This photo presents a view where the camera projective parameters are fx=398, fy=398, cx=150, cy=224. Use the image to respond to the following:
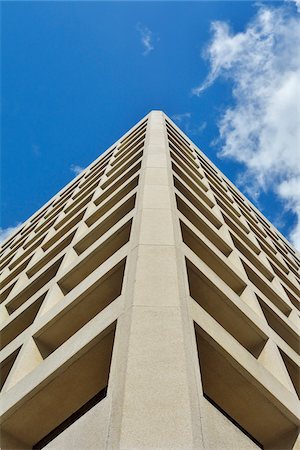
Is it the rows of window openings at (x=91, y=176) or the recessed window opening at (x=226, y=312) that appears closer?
the recessed window opening at (x=226, y=312)

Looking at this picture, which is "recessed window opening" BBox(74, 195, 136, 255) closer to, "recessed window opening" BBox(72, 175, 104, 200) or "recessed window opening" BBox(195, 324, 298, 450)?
"recessed window opening" BBox(195, 324, 298, 450)

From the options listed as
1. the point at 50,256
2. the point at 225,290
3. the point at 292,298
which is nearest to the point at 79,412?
the point at 225,290

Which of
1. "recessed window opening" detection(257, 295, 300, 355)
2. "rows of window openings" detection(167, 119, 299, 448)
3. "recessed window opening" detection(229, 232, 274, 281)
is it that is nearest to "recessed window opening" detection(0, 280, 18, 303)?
"rows of window openings" detection(167, 119, 299, 448)

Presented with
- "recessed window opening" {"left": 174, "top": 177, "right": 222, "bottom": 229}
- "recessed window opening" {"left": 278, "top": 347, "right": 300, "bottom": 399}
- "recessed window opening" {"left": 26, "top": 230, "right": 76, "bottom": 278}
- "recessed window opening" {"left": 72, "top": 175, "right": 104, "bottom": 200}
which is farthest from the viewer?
"recessed window opening" {"left": 72, "top": 175, "right": 104, "bottom": 200}

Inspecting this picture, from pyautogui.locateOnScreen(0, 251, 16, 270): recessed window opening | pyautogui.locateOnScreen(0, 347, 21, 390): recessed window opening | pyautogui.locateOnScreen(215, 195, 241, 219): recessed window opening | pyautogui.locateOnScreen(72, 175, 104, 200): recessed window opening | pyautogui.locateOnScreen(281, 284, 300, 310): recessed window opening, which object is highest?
pyautogui.locateOnScreen(72, 175, 104, 200): recessed window opening

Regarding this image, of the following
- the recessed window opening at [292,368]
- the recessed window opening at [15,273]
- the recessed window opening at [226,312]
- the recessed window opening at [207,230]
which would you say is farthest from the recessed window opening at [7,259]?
the recessed window opening at [292,368]

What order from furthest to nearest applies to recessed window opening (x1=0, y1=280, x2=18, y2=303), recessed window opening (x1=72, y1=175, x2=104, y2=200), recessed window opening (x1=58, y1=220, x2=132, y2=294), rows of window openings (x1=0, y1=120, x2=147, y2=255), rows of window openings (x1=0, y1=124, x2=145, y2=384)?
rows of window openings (x1=0, y1=120, x2=147, y2=255) < recessed window opening (x1=72, y1=175, x2=104, y2=200) < recessed window opening (x1=0, y1=280, x2=18, y2=303) < recessed window opening (x1=58, y1=220, x2=132, y2=294) < rows of window openings (x1=0, y1=124, x2=145, y2=384)

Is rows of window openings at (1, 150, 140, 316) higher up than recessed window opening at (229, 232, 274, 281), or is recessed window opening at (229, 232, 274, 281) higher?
rows of window openings at (1, 150, 140, 316)

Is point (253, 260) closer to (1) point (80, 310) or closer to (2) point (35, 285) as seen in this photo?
(2) point (35, 285)

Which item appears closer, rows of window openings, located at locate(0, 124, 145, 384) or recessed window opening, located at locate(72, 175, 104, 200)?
rows of window openings, located at locate(0, 124, 145, 384)

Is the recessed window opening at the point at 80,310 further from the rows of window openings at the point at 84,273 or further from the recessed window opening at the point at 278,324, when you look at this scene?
the recessed window opening at the point at 278,324

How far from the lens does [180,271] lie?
276 inches

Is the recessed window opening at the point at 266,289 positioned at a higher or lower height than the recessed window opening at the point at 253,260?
lower

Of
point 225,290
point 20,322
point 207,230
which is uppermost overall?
point 207,230
